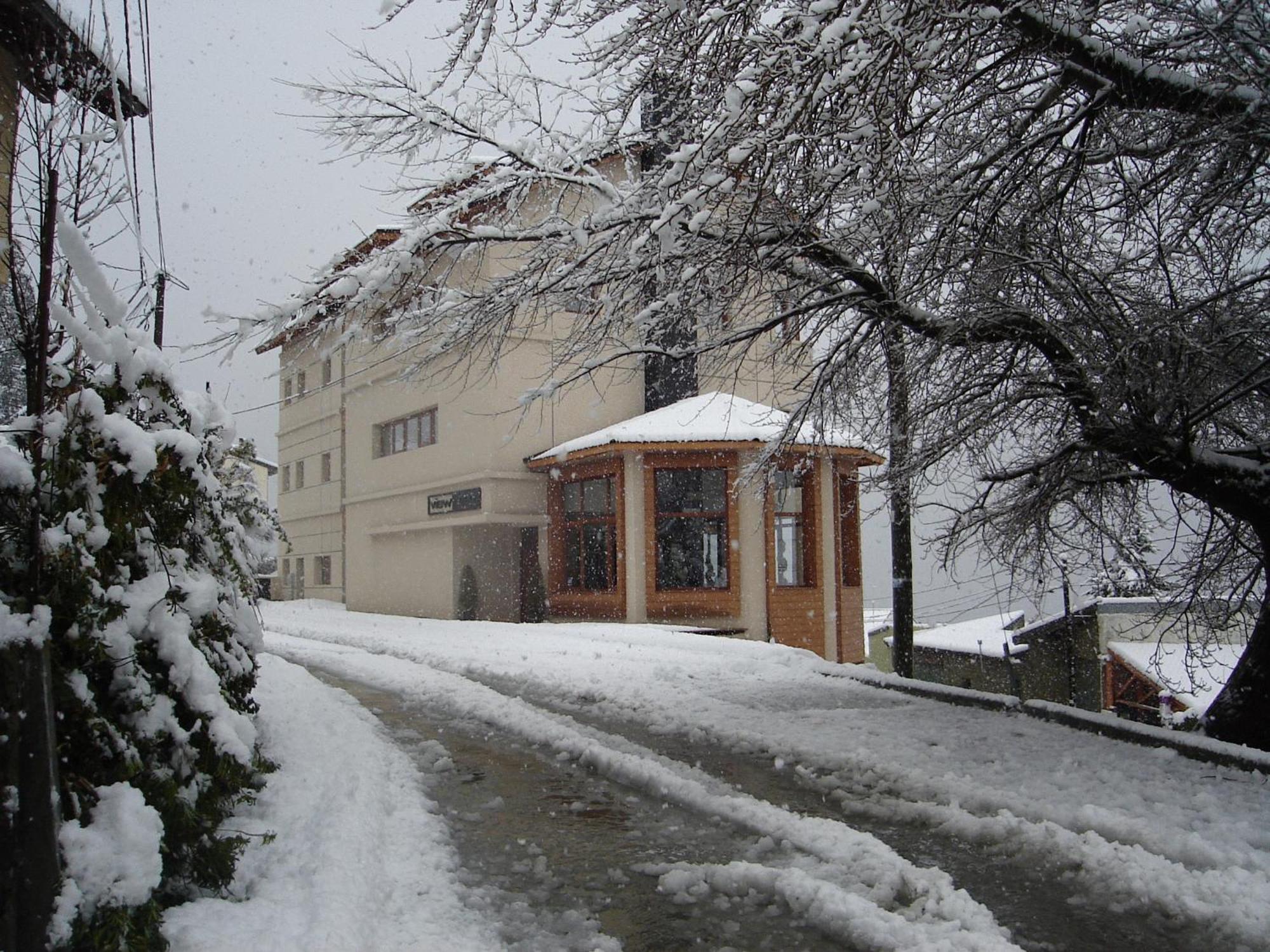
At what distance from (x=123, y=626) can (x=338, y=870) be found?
1.49m

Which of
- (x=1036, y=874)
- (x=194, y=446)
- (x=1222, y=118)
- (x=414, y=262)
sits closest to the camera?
(x=194, y=446)

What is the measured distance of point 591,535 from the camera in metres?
21.3

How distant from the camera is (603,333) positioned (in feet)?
26.9

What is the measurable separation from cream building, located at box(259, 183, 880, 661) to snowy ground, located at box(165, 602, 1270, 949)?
8.22 meters

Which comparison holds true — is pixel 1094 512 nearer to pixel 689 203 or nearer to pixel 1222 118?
pixel 1222 118

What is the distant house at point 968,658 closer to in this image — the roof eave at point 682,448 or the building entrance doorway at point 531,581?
the roof eave at point 682,448

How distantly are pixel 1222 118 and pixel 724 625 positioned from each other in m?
14.8

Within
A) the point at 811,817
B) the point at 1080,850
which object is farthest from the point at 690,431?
the point at 1080,850

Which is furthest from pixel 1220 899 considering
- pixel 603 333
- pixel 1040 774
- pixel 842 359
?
pixel 603 333

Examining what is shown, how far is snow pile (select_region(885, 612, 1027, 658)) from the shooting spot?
62.7ft

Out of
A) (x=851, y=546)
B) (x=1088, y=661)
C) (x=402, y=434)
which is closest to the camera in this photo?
(x=1088, y=661)

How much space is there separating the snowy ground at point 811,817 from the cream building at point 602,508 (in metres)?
8.22

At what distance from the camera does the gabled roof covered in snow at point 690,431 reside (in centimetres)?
1875

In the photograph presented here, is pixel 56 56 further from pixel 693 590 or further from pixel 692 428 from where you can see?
pixel 693 590
